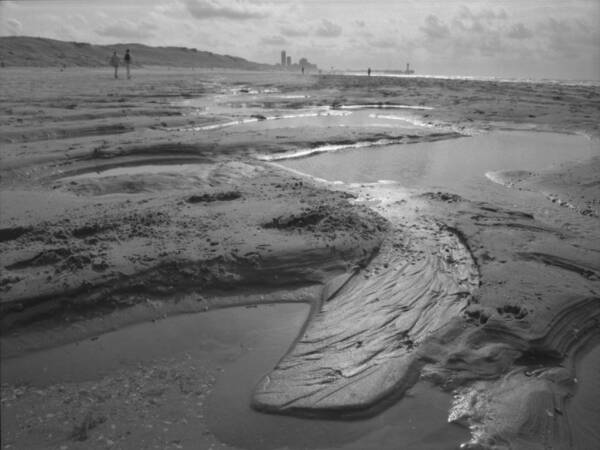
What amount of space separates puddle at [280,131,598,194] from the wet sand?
1.89 ft

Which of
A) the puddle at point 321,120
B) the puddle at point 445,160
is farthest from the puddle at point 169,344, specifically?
the puddle at point 321,120

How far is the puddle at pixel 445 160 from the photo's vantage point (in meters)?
9.06

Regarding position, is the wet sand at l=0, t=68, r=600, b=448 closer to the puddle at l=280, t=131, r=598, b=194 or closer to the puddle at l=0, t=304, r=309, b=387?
the puddle at l=0, t=304, r=309, b=387

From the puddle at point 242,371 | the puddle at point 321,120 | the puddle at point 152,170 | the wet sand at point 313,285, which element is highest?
the puddle at point 321,120

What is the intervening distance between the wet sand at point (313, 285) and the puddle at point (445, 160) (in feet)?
1.89

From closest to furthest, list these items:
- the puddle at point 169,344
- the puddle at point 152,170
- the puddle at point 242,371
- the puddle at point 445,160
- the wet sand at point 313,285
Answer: the puddle at point 242,371 → the wet sand at point 313,285 → the puddle at point 169,344 → the puddle at point 152,170 → the puddle at point 445,160

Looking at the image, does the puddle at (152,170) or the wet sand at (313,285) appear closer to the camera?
the wet sand at (313,285)

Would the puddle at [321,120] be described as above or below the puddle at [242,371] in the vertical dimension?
above

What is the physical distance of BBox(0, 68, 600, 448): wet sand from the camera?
3.10m

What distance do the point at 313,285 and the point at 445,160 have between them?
7367 mm

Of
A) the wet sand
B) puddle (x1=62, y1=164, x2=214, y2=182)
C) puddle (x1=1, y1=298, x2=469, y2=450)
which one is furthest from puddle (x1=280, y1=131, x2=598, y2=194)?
puddle (x1=1, y1=298, x2=469, y2=450)

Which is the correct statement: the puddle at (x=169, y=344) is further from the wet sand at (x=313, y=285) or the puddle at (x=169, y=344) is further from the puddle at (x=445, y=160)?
the puddle at (x=445, y=160)

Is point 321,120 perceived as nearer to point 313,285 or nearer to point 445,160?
point 445,160

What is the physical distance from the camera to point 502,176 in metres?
9.48
